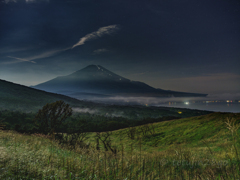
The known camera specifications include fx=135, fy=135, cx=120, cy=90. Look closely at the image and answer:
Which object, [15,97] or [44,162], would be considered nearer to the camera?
[44,162]

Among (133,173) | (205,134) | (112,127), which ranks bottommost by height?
(112,127)

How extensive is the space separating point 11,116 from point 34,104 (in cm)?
8275

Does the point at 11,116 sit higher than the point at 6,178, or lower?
lower

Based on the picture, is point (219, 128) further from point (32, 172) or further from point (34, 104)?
point (34, 104)

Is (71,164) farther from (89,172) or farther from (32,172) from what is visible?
(32,172)

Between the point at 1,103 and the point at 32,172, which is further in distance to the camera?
the point at 1,103

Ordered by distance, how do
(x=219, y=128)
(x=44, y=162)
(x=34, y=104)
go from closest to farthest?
(x=44, y=162) → (x=219, y=128) → (x=34, y=104)

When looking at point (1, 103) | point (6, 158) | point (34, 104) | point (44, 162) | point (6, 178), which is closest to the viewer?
point (6, 178)

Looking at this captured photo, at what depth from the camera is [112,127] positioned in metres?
107

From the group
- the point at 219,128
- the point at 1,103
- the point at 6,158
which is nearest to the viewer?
the point at 6,158

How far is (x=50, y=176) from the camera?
3.42m

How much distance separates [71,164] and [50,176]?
952 millimetres

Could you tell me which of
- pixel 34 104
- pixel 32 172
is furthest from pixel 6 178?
pixel 34 104

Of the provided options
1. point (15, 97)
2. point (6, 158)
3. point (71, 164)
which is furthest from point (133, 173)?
point (15, 97)
